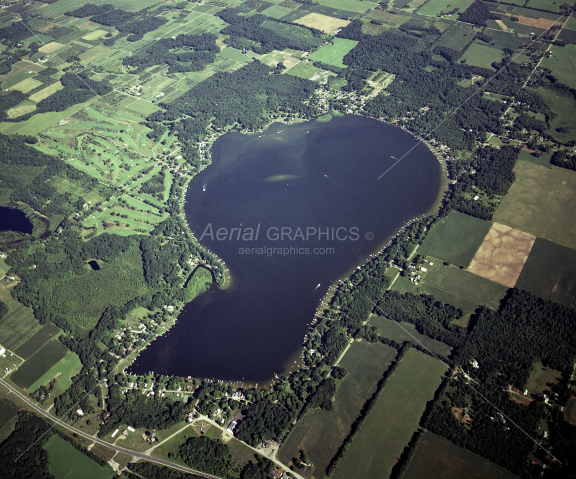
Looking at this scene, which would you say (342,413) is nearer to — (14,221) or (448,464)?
(448,464)

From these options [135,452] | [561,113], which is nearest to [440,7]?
[561,113]

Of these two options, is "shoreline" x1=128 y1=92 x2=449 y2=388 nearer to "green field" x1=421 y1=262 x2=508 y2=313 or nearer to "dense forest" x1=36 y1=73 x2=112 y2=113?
"green field" x1=421 y1=262 x2=508 y2=313

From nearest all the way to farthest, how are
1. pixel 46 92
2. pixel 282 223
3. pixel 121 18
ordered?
1. pixel 282 223
2. pixel 46 92
3. pixel 121 18

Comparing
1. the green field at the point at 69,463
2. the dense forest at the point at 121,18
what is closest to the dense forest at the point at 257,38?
the dense forest at the point at 121,18

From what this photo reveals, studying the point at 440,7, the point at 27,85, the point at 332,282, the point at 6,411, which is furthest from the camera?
the point at 440,7

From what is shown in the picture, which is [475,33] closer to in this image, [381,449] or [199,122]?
[199,122]

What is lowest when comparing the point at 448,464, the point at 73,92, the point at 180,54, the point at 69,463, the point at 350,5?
the point at 69,463

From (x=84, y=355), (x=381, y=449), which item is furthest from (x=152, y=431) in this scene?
(x=381, y=449)
